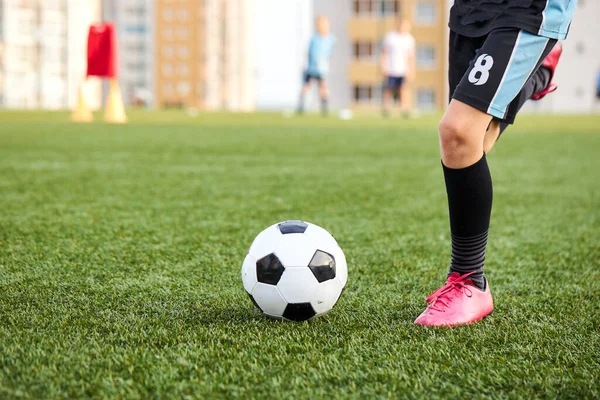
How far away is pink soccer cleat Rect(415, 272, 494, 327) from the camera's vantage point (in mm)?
2164

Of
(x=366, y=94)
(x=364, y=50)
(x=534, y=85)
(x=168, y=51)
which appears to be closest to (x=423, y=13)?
(x=364, y=50)

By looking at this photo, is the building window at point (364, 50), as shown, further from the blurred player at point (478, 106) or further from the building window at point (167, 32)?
the building window at point (167, 32)

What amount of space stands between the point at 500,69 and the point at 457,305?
80 centimetres

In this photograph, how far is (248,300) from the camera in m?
2.41

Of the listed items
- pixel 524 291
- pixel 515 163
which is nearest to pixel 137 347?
pixel 524 291

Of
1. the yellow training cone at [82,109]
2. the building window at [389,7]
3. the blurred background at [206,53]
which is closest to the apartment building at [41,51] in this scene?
the blurred background at [206,53]

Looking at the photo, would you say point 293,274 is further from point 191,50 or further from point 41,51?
point 191,50

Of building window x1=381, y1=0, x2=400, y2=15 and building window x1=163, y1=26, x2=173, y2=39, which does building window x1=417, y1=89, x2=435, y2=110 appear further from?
building window x1=163, y1=26, x2=173, y2=39

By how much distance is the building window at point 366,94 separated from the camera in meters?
45.9

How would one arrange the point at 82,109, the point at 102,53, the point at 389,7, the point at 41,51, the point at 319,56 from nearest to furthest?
the point at 102,53 → the point at 82,109 → the point at 319,56 → the point at 389,7 → the point at 41,51

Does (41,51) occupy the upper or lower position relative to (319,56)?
upper

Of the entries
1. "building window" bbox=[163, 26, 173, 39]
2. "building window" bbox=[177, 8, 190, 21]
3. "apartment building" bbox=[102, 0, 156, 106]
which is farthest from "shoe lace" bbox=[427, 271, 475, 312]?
"building window" bbox=[163, 26, 173, 39]

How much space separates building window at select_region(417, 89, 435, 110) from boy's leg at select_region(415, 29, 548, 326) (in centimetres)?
4509

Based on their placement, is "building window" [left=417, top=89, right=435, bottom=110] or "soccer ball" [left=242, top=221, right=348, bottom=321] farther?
"building window" [left=417, top=89, right=435, bottom=110]
